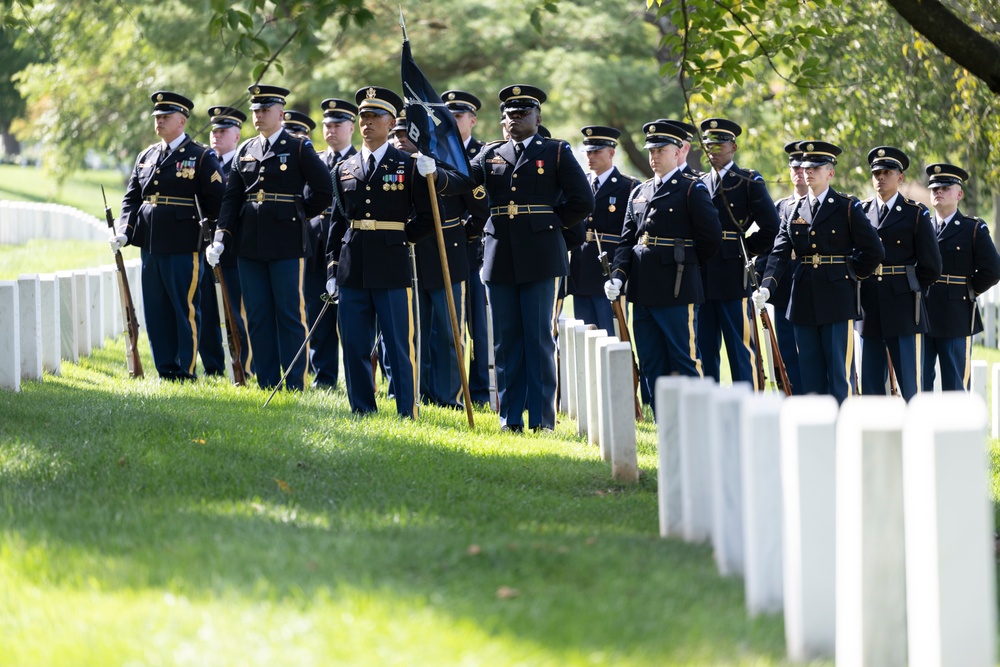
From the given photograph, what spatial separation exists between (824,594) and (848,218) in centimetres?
707

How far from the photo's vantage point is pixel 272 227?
11.5m

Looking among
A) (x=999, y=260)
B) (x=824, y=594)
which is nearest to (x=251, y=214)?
(x=999, y=260)

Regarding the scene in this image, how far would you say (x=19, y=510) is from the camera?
6621 mm

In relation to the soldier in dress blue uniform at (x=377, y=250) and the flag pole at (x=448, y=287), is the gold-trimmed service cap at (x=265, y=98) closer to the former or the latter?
the soldier in dress blue uniform at (x=377, y=250)

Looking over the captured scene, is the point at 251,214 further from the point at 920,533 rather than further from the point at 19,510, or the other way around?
the point at 920,533

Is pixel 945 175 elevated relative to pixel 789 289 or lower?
elevated

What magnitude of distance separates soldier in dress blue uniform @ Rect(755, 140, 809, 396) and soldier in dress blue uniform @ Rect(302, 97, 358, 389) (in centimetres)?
370

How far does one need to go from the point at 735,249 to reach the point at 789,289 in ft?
1.83

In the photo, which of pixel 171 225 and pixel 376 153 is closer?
pixel 376 153

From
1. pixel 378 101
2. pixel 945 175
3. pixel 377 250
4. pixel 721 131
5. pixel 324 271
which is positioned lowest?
pixel 324 271

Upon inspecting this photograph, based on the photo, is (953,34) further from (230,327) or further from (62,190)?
(62,190)

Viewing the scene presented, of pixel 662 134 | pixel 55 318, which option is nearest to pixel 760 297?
pixel 662 134

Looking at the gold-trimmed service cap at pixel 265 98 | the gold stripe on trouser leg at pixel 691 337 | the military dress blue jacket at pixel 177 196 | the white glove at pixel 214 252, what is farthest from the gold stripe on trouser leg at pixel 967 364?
the military dress blue jacket at pixel 177 196

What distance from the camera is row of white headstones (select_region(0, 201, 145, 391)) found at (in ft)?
35.5
